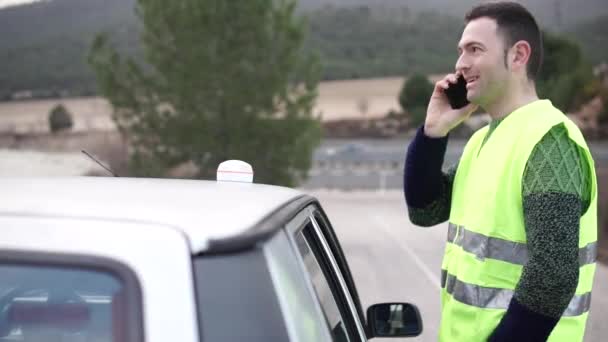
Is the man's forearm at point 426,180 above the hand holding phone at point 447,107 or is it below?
below

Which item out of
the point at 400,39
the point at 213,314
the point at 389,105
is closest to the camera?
the point at 213,314

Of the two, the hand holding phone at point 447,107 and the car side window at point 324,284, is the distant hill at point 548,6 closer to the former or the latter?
the hand holding phone at point 447,107

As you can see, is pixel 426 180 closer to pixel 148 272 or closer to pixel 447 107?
pixel 447 107

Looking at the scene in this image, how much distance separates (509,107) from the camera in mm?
2668

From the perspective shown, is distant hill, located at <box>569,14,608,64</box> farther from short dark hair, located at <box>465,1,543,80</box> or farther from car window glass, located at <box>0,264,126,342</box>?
car window glass, located at <box>0,264,126,342</box>

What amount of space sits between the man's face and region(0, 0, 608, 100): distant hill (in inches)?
2747

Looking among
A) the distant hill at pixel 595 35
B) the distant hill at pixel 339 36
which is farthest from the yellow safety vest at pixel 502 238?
the distant hill at pixel 595 35

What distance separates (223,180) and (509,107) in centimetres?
83

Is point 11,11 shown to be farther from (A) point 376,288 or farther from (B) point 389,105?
(A) point 376,288

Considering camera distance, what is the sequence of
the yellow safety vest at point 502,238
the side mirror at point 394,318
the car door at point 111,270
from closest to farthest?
1. the car door at point 111,270
2. the yellow safety vest at point 502,238
3. the side mirror at point 394,318

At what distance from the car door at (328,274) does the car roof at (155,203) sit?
119 millimetres

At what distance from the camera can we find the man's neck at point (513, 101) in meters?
2.66

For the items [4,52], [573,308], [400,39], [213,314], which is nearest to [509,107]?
[573,308]

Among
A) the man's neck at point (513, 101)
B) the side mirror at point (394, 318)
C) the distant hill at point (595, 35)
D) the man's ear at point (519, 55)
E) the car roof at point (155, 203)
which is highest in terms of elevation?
the distant hill at point (595, 35)
